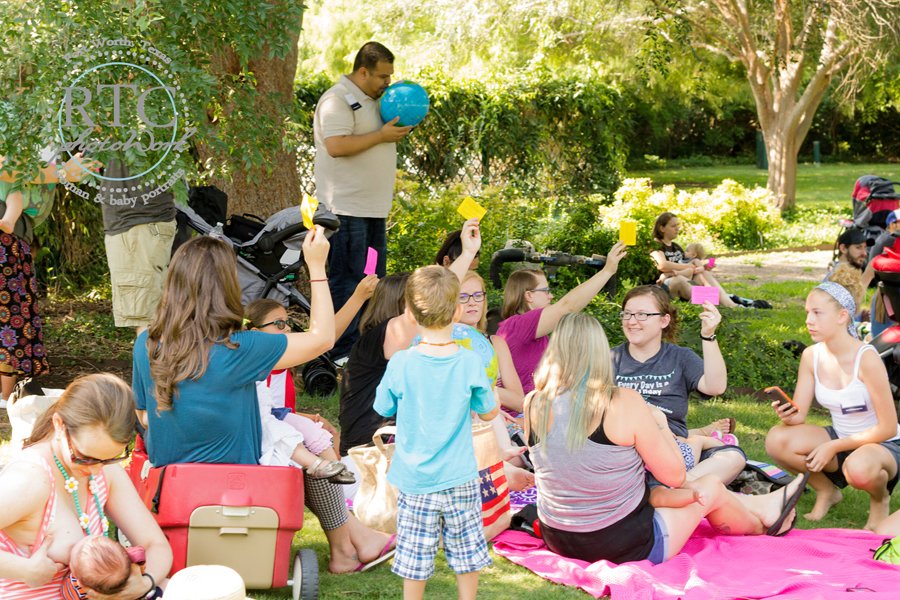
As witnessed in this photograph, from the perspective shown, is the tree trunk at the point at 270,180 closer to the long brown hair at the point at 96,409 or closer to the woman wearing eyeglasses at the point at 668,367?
the woman wearing eyeglasses at the point at 668,367

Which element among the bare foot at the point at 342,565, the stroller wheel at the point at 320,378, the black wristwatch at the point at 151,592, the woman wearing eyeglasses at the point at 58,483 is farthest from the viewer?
the stroller wheel at the point at 320,378

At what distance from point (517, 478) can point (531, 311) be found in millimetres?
1219

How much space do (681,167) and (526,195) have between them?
23.8 m

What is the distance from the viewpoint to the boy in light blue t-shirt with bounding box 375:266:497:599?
3.77m

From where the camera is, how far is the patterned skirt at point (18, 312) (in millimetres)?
6258

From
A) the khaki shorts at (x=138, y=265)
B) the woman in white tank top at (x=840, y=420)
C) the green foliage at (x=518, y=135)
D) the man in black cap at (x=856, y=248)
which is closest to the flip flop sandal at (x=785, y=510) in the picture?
the woman in white tank top at (x=840, y=420)

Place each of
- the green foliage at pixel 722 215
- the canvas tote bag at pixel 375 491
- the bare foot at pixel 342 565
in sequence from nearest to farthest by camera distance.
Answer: the bare foot at pixel 342 565
the canvas tote bag at pixel 375 491
the green foliage at pixel 722 215

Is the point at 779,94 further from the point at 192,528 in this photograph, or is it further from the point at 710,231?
the point at 192,528

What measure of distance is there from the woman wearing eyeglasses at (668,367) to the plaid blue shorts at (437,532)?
5.31ft

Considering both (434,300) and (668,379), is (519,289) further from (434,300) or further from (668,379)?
(434,300)

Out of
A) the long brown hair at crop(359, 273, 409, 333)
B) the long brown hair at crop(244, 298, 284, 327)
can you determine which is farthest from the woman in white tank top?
the long brown hair at crop(244, 298, 284, 327)

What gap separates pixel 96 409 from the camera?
3197 millimetres

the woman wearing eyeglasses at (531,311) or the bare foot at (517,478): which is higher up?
the woman wearing eyeglasses at (531,311)

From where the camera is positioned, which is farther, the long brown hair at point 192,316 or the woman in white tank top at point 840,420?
the woman in white tank top at point 840,420
